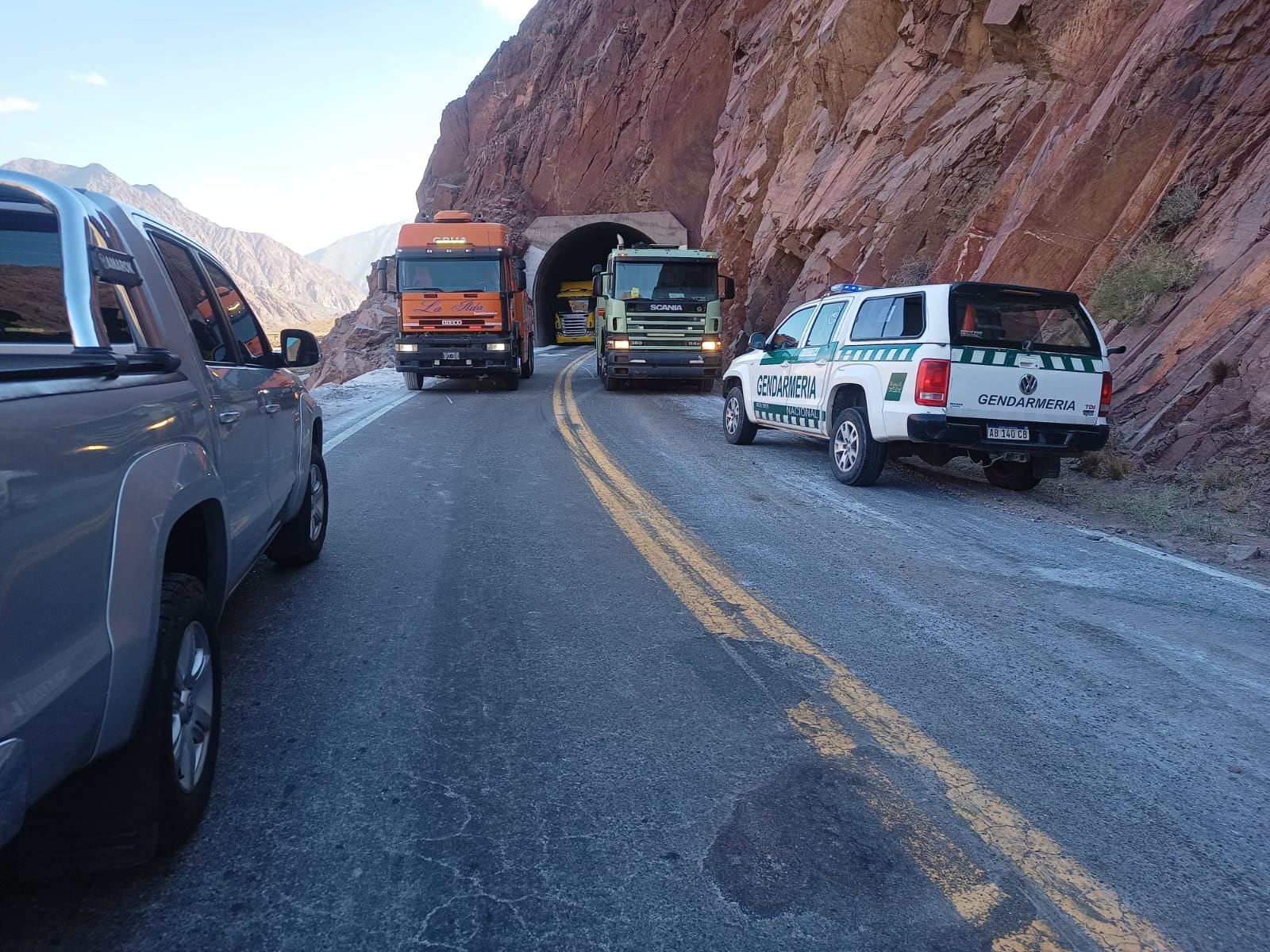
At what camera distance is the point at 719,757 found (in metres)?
3.35

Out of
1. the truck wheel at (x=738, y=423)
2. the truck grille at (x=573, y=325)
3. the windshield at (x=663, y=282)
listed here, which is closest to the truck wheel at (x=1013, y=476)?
the truck wheel at (x=738, y=423)

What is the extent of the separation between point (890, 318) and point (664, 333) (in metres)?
10.3

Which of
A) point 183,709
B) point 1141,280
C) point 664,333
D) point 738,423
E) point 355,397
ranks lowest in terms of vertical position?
point 355,397

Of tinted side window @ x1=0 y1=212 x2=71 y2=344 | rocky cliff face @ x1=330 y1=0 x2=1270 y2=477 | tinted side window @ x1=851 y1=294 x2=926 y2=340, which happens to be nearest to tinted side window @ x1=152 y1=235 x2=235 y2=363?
tinted side window @ x1=0 y1=212 x2=71 y2=344

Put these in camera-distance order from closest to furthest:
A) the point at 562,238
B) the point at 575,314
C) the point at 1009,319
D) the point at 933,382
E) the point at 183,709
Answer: the point at 183,709 → the point at 933,382 → the point at 1009,319 → the point at 562,238 → the point at 575,314

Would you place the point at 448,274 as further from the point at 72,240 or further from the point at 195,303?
the point at 72,240

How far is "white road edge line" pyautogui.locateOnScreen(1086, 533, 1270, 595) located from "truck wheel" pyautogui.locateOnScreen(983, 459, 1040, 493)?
6.15ft

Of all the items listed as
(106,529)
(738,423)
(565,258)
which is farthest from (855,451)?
(565,258)

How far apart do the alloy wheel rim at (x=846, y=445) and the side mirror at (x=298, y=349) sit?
5.47 m

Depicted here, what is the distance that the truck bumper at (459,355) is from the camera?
62.1 feet

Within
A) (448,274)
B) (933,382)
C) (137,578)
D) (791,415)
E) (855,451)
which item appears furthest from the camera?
(448,274)

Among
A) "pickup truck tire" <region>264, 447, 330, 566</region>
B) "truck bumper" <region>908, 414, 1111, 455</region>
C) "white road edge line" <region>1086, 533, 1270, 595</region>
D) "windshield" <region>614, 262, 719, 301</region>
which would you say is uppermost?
"windshield" <region>614, 262, 719, 301</region>

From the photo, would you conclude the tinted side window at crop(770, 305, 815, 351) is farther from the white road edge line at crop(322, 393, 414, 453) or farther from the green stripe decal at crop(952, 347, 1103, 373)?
the white road edge line at crop(322, 393, 414, 453)

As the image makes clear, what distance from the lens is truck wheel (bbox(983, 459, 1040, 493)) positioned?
896 centimetres
